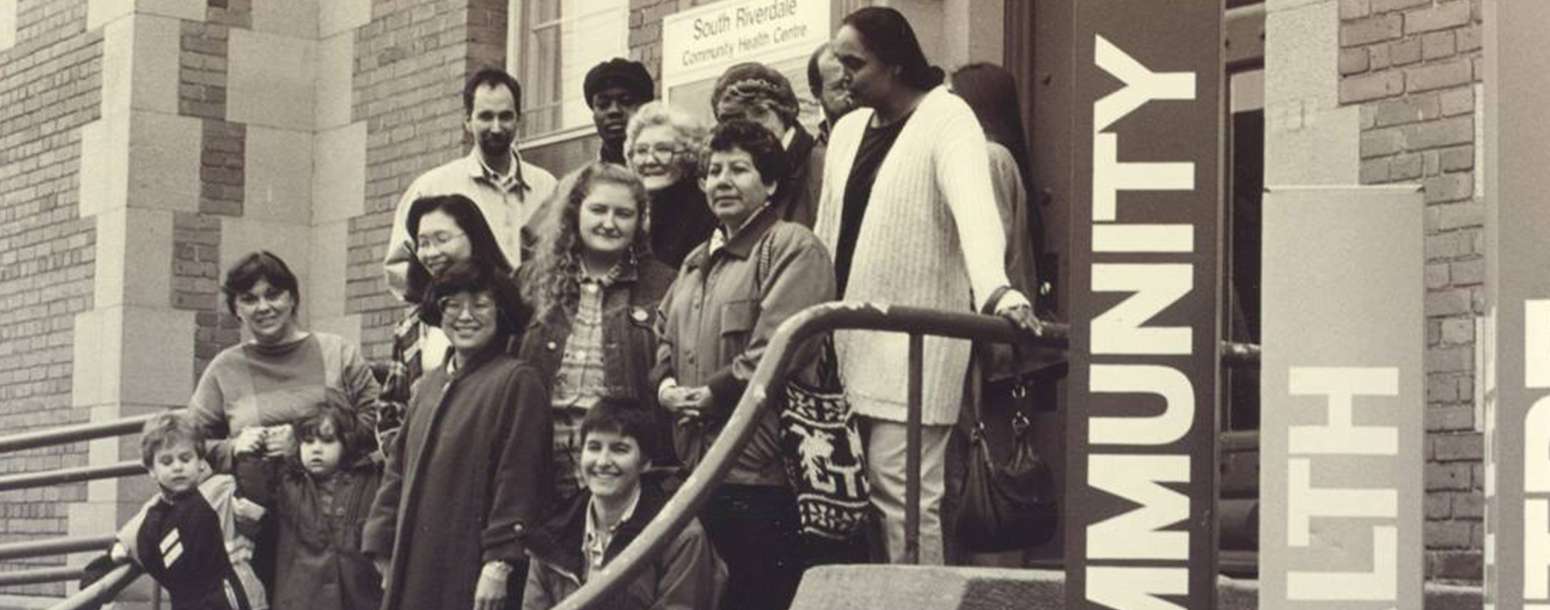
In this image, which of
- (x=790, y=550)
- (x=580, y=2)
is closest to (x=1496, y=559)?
(x=790, y=550)

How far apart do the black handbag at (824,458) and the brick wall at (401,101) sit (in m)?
5.77

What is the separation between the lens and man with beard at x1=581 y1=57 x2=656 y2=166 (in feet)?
27.6

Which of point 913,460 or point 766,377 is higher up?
point 766,377

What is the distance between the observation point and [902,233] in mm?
6840

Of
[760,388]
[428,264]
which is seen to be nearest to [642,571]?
[760,388]

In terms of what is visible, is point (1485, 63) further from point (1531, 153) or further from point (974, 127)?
point (974, 127)

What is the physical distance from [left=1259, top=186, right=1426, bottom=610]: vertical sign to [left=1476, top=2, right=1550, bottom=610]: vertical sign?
0.17 meters

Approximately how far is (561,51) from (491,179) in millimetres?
3177

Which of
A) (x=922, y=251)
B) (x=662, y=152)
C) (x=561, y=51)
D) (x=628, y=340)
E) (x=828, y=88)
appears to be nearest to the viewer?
(x=922, y=251)

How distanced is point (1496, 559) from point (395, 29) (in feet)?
32.3

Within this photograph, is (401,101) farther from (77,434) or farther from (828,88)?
(828,88)

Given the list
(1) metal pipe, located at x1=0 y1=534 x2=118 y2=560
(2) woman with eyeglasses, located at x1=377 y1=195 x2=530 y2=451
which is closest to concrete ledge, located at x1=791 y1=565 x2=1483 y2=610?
(2) woman with eyeglasses, located at x1=377 y1=195 x2=530 y2=451

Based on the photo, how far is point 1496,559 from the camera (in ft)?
11.6

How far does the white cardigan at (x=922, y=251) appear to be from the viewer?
21.9 ft
